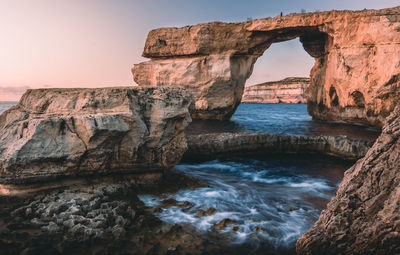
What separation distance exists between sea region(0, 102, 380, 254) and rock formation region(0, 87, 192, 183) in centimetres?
108

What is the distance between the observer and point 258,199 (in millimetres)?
6238

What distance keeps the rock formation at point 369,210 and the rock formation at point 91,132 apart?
12.9 feet

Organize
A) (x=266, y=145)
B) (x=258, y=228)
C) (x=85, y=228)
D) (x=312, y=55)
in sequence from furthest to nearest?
(x=312, y=55)
(x=266, y=145)
(x=258, y=228)
(x=85, y=228)

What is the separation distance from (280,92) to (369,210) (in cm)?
9087

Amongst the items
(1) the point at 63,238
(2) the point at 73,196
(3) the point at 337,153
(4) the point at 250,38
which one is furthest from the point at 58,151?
(4) the point at 250,38

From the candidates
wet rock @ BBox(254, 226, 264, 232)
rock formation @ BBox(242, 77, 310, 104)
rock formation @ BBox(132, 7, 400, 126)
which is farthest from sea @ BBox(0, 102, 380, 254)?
rock formation @ BBox(242, 77, 310, 104)

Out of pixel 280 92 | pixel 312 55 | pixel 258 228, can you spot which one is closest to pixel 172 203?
pixel 258 228

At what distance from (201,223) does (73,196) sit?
8.20 feet

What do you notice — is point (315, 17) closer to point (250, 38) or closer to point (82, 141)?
point (250, 38)

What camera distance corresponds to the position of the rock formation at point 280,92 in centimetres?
8462

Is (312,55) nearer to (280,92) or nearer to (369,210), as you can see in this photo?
(369,210)

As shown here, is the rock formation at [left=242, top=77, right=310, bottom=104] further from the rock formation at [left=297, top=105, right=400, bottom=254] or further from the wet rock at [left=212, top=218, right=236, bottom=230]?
the rock formation at [left=297, top=105, right=400, bottom=254]

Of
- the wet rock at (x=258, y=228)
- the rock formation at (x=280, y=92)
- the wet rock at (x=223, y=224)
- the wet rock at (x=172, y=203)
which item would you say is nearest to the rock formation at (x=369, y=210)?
the wet rock at (x=258, y=228)

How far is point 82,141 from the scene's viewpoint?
17.3 ft
